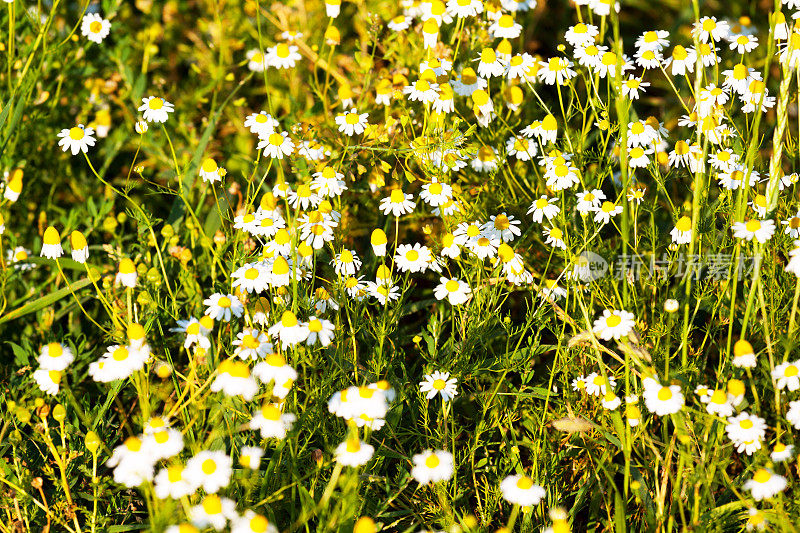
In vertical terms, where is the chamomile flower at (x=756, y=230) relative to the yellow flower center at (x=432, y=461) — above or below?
above

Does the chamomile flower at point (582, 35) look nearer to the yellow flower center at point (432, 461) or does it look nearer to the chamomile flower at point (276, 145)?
the chamomile flower at point (276, 145)

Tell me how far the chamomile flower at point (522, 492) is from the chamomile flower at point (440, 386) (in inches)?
11.9

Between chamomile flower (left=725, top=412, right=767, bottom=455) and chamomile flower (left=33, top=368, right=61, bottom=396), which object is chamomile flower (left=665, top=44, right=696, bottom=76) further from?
chamomile flower (left=33, top=368, right=61, bottom=396)

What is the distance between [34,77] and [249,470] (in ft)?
5.04

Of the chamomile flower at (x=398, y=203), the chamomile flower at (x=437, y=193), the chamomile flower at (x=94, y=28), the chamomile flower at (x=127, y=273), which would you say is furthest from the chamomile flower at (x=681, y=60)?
the chamomile flower at (x=94, y=28)

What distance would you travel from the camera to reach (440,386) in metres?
2.05

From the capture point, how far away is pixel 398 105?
292 centimetres

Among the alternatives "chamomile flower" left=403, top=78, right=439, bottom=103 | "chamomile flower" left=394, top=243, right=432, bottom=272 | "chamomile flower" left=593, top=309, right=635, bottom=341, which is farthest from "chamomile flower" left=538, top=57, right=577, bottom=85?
"chamomile flower" left=593, top=309, right=635, bottom=341

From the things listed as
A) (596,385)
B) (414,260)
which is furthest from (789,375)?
(414,260)

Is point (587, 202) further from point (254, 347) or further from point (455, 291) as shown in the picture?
point (254, 347)

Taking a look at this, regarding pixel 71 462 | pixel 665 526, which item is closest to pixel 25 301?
pixel 71 462

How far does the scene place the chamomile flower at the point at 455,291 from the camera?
84.4 inches

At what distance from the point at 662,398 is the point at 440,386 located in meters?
0.51

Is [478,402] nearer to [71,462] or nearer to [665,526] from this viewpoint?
[665,526]
